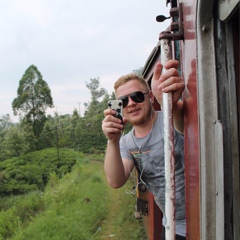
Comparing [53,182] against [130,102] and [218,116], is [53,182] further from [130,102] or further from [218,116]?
[218,116]

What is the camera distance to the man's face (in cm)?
157

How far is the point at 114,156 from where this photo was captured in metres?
1.52

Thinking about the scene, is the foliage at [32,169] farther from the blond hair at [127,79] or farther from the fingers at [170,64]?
the fingers at [170,64]

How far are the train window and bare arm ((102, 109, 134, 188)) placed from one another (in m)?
0.66

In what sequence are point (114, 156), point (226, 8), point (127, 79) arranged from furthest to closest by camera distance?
1. point (127, 79)
2. point (114, 156)
3. point (226, 8)

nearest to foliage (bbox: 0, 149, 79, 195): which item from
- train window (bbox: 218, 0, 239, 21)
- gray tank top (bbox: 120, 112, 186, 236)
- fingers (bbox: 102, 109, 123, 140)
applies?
gray tank top (bbox: 120, 112, 186, 236)

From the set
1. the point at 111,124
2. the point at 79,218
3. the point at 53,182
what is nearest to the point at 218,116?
the point at 111,124

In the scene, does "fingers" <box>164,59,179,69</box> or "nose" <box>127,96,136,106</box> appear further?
"nose" <box>127,96,136,106</box>

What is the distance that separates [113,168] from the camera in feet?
5.13

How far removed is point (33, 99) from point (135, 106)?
90.8 feet

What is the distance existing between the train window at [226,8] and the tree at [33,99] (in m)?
27.6

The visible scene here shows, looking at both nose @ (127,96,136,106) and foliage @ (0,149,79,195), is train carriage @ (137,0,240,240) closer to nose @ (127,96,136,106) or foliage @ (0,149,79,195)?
nose @ (127,96,136,106)

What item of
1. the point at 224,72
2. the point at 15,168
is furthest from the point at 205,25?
the point at 15,168

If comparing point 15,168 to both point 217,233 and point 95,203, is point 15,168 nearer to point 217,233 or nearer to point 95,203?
point 95,203
